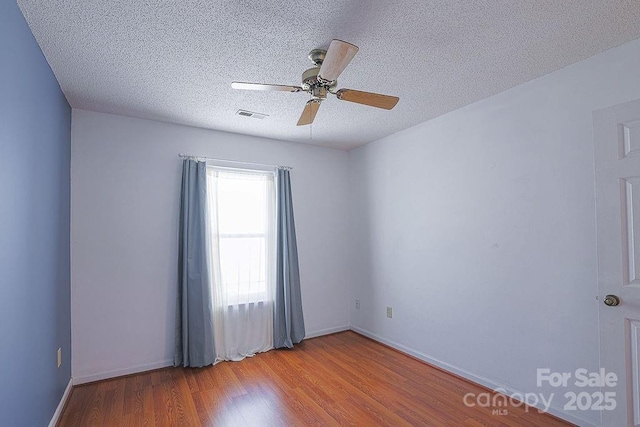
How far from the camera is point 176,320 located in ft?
10.3

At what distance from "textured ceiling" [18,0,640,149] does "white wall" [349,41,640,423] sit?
0.30m

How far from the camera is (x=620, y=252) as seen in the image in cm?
180

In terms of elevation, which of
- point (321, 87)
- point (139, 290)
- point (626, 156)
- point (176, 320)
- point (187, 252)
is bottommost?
point (176, 320)

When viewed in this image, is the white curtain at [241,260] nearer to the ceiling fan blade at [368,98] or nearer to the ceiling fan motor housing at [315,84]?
the ceiling fan motor housing at [315,84]

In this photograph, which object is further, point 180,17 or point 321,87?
point 321,87

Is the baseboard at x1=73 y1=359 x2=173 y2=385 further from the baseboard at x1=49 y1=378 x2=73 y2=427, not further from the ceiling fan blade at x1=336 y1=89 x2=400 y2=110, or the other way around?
the ceiling fan blade at x1=336 y1=89 x2=400 y2=110

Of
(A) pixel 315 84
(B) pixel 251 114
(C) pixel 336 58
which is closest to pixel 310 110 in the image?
(A) pixel 315 84

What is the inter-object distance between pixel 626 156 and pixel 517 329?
1.40 metres

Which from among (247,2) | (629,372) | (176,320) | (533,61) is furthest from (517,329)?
(176,320)

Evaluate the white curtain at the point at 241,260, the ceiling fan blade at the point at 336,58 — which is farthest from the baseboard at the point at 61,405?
the ceiling fan blade at the point at 336,58

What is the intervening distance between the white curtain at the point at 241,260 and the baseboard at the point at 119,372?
51 centimetres

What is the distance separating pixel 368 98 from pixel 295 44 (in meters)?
0.54

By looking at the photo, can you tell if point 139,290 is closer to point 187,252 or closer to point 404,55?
point 187,252

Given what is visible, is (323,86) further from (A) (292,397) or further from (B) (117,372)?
(B) (117,372)
